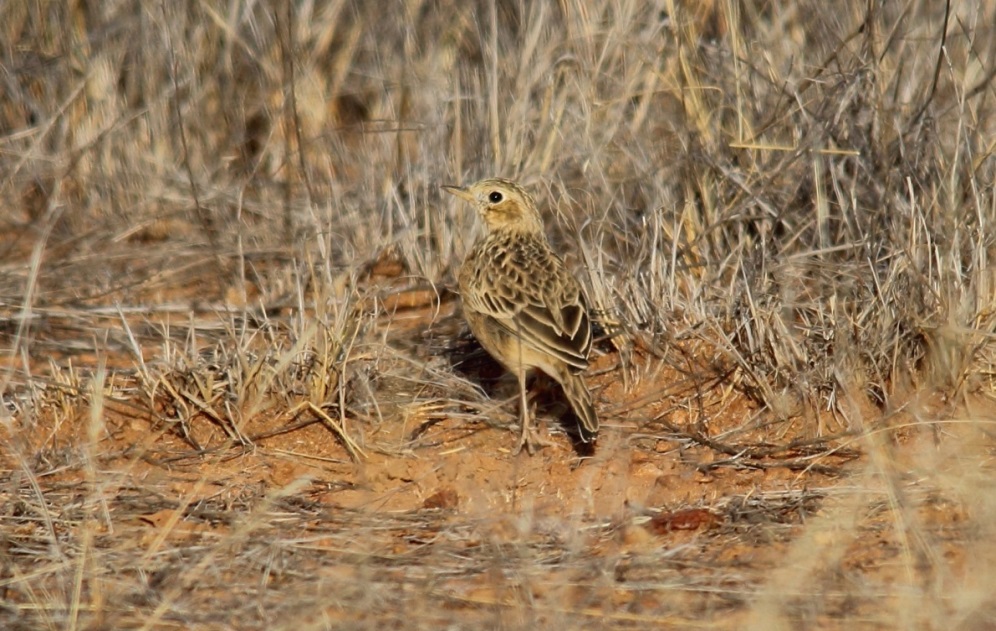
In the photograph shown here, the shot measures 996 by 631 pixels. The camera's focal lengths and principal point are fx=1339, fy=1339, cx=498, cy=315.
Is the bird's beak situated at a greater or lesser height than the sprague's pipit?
greater

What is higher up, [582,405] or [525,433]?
[582,405]

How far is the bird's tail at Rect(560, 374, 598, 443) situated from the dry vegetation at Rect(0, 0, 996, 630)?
180 millimetres

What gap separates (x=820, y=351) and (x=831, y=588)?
1.68 m

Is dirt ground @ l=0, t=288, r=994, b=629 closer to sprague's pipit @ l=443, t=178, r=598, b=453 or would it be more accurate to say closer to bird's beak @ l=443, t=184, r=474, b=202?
sprague's pipit @ l=443, t=178, r=598, b=453

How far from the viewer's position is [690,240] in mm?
6207

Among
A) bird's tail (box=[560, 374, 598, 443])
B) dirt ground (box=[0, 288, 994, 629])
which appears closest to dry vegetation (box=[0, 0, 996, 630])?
dirt ground (box=[0, 288, 994, 629])

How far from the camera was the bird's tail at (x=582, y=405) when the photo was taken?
16.5 feet

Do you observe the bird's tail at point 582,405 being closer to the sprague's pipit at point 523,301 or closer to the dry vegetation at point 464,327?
the sprague's pipit at point 523,301

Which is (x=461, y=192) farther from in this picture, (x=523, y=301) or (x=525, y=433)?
(x=525, y=433)

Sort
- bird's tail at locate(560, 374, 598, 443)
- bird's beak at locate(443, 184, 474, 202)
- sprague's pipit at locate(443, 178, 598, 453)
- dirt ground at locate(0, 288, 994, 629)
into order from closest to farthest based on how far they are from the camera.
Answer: dirt ground at locate(0, 288, 994, 629), bird's tail at locate(560, 374, 598, 443), sprague's pipit at locate(443, 178, 598, 453), bird's beak at locate(443, 184, 474, 202)

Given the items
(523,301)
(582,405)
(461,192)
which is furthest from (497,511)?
(461,192)

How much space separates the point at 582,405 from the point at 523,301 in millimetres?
555

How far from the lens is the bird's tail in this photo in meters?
5.02

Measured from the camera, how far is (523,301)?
540 centimetres
